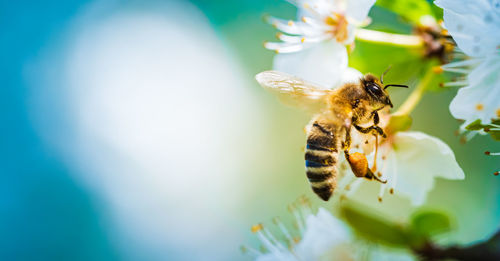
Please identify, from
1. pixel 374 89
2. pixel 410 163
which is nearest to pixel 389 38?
pixel 374 89

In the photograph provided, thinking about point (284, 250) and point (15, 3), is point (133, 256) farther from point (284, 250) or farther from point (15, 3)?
point (284, 250)

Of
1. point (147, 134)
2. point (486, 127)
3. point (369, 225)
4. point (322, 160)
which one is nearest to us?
point (486, 127)

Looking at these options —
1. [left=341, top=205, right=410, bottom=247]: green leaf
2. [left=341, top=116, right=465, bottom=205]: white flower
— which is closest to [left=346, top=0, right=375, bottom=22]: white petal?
[left=341, top=116, right=465, bottom=205]: white flower

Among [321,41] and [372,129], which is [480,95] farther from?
[321,41]

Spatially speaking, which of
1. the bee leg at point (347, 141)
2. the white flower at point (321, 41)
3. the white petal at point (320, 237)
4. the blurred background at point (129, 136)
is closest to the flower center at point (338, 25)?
the white flower at point (321, 41)

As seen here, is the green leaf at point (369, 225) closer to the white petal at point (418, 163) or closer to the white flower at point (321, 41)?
the white petal at point (418, 163)

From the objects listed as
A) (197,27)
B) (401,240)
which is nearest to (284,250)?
(401,240)

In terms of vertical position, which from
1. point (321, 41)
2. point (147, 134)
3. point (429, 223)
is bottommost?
point (429, 223)

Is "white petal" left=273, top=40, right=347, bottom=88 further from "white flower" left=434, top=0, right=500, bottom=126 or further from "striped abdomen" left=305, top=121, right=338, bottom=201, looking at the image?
"white flower" left=434, top=0, right=500, bottom=126
